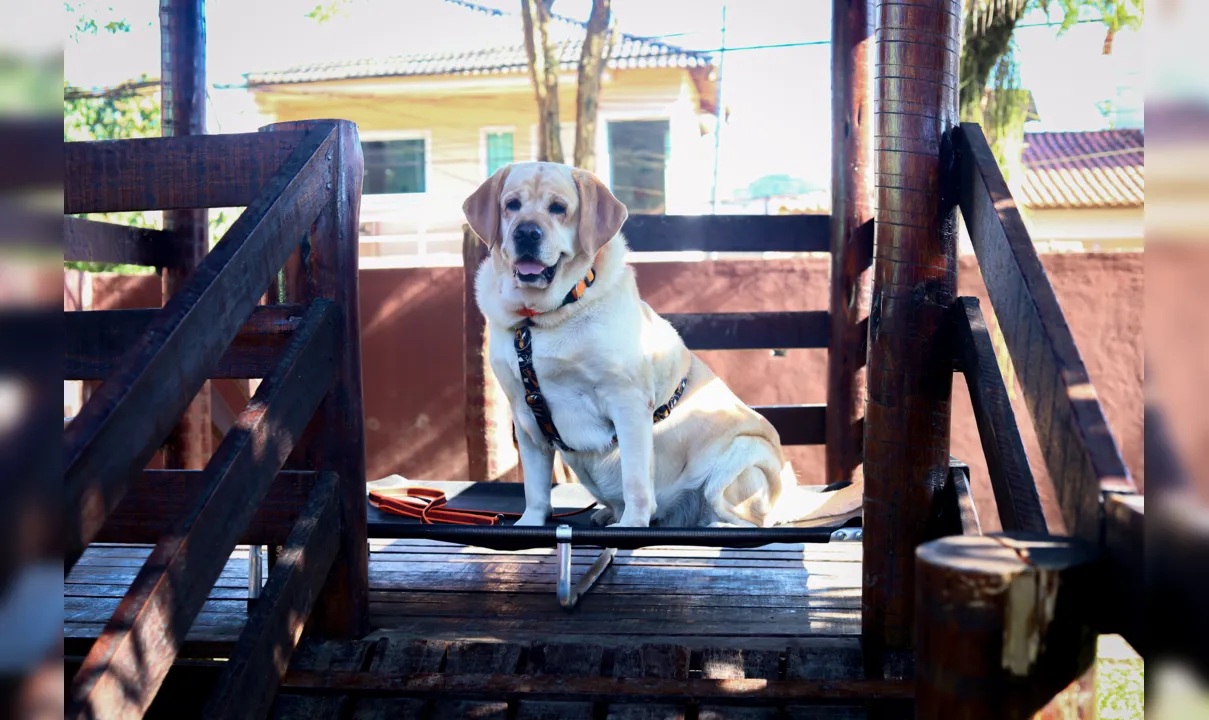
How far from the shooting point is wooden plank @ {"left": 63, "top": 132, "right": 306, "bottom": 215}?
2084mm

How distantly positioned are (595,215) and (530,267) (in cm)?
31

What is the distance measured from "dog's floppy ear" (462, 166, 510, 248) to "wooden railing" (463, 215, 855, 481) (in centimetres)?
114

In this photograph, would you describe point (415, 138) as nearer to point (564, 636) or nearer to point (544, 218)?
point (544, 218)

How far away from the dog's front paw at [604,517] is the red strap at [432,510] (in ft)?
0.22

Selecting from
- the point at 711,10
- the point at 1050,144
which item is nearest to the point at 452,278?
the point at 711,10

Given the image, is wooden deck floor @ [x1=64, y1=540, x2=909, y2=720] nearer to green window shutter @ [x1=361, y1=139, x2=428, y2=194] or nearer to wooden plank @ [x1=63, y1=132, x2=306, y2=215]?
wooden plank @ [x1=63, y1=132, x2=306, y2=215]

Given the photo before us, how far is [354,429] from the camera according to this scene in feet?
7.62

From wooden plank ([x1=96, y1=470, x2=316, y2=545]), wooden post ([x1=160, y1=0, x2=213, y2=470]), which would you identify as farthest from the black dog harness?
wooden post ([x1=160, y1=0, x2=213, y2=470])

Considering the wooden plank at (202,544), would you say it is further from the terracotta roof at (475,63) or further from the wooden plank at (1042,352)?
the terracotta roof at (475,63)

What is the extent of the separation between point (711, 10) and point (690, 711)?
1552 centimetres

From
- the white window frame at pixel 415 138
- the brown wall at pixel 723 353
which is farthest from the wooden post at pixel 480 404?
the white window frame at pixel 415 138

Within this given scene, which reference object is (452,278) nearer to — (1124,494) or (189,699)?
(189,699)

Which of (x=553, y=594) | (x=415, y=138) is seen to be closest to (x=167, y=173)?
(x=553, y=594)

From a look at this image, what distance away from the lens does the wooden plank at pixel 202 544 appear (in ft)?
4.83
